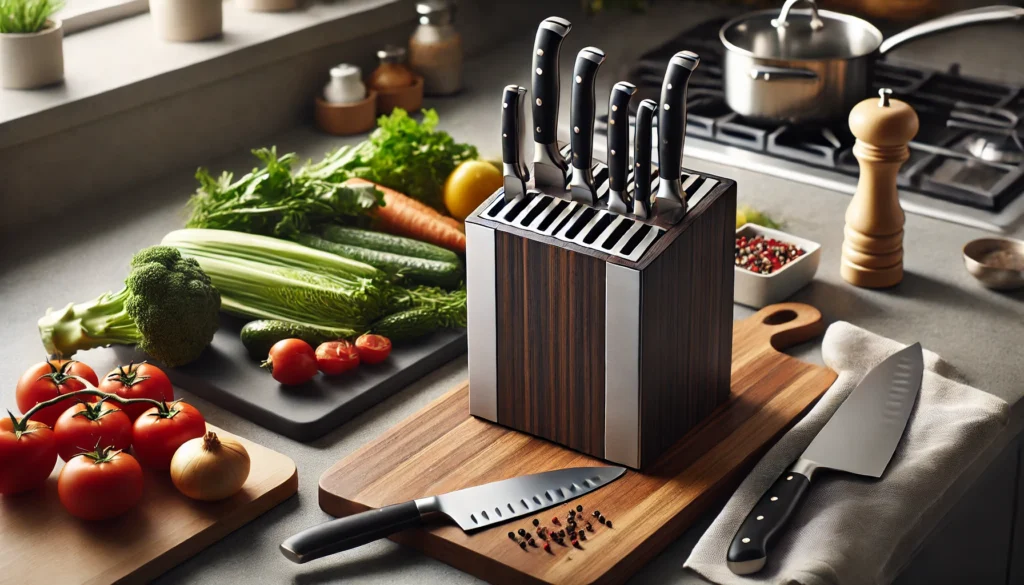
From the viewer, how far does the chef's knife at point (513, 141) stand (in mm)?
1089

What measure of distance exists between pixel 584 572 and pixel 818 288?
65 centimetres

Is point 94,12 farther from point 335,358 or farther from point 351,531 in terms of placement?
point 351,531

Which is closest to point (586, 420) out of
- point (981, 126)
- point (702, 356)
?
point (702, 356)

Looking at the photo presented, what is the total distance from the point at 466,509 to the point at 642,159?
13.7 inches

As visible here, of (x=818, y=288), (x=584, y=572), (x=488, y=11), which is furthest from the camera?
(x=488, y=11)

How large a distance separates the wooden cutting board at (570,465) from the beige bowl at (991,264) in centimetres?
33

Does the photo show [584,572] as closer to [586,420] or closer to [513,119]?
[586,420]

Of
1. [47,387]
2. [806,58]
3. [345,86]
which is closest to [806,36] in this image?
[806,58]

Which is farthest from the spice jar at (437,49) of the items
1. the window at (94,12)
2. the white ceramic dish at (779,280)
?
the white ceramic dish at (779,280)

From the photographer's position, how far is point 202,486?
3.51 feet

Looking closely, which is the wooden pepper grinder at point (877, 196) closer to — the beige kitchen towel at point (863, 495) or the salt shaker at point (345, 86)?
the beige kitchen towel at point (863, 495)

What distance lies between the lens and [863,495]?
1073 mm

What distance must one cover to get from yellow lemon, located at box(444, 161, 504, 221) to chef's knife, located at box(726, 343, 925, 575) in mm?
612

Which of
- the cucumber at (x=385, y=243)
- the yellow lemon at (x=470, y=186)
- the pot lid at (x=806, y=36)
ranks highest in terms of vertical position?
the pot lid at (x=806, y=36)
